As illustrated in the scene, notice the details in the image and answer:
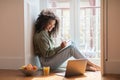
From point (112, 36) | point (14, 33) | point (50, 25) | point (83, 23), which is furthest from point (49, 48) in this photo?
point (112, 36)

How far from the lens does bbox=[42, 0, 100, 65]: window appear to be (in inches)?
163

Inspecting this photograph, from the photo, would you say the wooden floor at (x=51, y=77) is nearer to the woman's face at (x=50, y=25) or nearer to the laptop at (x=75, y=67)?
the laptop at (x=75, y=67)

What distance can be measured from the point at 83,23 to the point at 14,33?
3.62ft

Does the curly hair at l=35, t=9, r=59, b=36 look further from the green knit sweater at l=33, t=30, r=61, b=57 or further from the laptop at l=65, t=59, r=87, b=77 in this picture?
the laptop at l=65, t=59, r=87, b=77

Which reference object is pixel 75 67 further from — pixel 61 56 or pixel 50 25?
pixel 50 25

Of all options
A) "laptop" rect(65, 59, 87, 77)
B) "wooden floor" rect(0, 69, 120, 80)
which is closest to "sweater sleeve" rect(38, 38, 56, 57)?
"wooden floor" rect(0, 69, 120, 80)

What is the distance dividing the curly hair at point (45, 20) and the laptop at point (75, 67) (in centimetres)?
80

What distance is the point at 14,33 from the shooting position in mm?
3703

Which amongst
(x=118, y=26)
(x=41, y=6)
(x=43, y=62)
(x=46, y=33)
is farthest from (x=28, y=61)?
(x=118, y=26)

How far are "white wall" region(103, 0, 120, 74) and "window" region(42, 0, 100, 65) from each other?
740 mm

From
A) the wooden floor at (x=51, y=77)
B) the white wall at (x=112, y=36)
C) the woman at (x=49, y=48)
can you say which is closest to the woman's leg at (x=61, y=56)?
the woman at (x=49, y=48)

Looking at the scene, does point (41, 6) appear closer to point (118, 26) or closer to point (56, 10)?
point (56, 10)

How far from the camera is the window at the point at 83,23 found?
4141mm

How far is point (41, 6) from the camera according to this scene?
13.9ft
